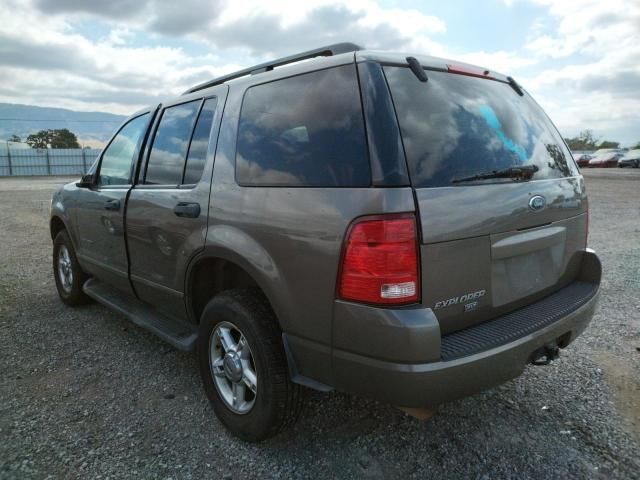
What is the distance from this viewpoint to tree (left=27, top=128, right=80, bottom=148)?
53000 mm

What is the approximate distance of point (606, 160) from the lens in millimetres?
40781

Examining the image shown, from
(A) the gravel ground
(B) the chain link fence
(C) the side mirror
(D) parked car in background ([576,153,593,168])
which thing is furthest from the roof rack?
(D) parked car in background ([576,153,593,168])

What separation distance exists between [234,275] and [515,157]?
1687 millimetres

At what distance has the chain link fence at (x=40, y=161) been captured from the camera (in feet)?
127

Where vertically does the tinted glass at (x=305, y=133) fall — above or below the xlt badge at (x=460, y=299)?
above

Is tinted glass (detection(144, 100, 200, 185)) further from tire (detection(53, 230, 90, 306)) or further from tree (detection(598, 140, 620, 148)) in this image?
tree (detection(598, 140, 620, 148))

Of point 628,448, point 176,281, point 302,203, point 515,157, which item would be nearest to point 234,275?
point 176,281

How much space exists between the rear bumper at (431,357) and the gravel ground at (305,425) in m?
0.58

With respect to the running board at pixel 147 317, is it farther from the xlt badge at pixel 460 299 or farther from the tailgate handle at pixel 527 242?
the tailgate handle at pixel 527 242

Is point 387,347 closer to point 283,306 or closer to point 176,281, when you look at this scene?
point 283,306

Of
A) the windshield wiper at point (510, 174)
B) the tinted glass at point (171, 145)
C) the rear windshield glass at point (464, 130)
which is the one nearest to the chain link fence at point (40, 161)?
the tinted glass at point (171, 145)

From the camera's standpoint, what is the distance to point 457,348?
196 cm

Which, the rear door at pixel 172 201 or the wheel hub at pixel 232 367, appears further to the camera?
the rear door at pixel 172 201

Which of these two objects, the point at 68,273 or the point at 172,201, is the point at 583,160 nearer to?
the point at 68,273
